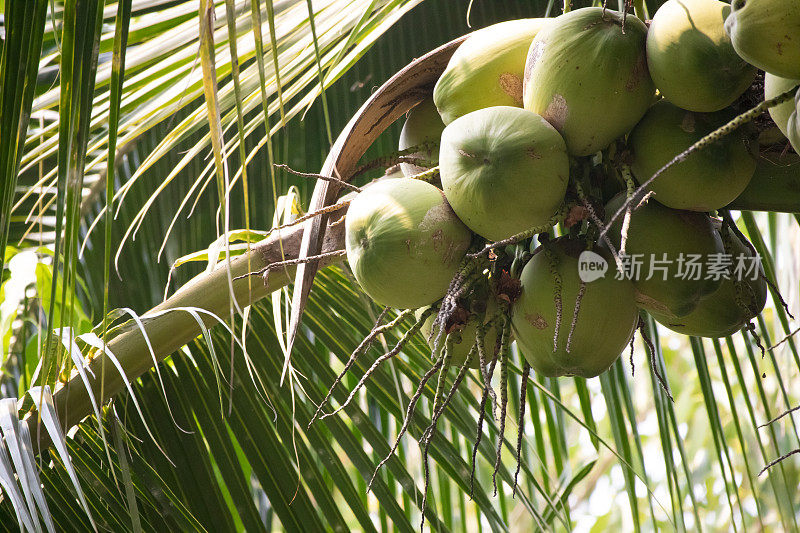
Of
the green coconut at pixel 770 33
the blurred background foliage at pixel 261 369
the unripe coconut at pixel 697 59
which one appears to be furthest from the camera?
the blurred background foliage at pixel 261 369

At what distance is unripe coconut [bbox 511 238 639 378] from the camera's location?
82cm

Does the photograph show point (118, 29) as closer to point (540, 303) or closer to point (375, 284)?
point (375, 284)

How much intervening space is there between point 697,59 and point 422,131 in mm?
397

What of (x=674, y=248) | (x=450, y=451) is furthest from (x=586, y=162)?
(x=450, y=451)

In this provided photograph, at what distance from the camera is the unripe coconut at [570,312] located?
819mm

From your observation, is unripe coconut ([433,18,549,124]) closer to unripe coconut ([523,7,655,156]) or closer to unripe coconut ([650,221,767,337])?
unripe coconut ([523,7,655,156])

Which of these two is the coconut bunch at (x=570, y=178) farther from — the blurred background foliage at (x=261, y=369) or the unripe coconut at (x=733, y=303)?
the blurred background foliage at (x=261, y=369)

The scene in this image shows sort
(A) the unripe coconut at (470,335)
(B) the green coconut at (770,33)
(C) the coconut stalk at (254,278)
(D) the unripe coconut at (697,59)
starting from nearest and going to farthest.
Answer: (B) the green coconut at (770,33)
(D) the unripe coconut at (697,59)
(A) the unripe coconut at (470,335)
(C) the coconut stalk at (254,278)

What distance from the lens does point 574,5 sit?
5.23 ft

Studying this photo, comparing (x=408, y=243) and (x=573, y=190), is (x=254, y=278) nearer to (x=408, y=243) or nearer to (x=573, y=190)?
(x=408, y=243)

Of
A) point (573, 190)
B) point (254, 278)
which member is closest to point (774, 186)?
point (573, 190)

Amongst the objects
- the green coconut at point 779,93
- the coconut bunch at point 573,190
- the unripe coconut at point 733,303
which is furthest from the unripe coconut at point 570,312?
the green coconut at point 779,93

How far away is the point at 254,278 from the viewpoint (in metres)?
1.19

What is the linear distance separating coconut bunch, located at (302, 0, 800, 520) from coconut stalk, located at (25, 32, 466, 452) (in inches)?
4.0
